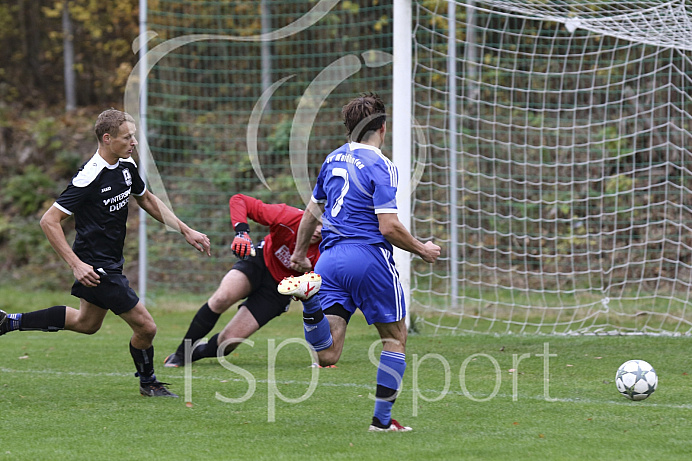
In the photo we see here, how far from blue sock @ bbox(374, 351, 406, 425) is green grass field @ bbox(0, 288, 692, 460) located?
173 millimetres

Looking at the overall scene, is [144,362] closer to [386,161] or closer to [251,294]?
[251,294]

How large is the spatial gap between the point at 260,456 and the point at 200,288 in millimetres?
9640

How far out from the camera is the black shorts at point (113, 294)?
18.3 ft

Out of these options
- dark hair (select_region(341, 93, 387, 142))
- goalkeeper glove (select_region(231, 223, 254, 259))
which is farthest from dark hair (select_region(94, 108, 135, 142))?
dark hair (select_region(341, 93, 387, 142))

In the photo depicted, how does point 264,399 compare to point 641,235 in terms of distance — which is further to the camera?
point 641,235

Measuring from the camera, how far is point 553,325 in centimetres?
966

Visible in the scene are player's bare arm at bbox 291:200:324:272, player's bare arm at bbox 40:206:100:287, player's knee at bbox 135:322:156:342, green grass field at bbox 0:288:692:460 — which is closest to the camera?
green grass field at bbox 0:288:692:460

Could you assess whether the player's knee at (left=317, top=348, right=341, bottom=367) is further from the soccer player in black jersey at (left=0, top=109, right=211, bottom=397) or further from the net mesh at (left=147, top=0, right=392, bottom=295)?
the net mesh at (left=147, top=0, right=392, bottom=295)

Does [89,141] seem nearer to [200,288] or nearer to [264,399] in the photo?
[200,288]

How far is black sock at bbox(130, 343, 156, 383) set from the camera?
228 inches

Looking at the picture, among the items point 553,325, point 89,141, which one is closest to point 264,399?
point 553,325

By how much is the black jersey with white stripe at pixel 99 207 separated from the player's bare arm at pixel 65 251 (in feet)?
0.53

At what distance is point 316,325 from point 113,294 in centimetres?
162

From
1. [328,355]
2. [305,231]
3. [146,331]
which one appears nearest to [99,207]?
[146,331]
